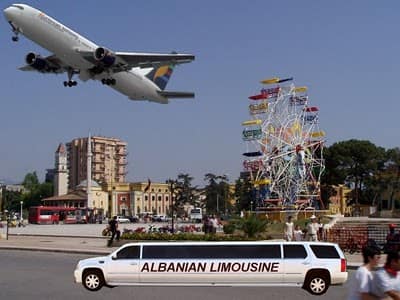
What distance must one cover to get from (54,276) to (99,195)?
491 feet

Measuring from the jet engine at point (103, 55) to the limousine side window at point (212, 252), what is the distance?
27532mm

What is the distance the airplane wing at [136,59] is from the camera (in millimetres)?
42156

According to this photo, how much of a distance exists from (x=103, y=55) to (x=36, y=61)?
310 inches

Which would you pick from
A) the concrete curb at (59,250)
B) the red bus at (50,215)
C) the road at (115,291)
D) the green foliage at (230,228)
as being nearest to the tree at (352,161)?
the red bus at (50,215)

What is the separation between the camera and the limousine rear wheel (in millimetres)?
15266

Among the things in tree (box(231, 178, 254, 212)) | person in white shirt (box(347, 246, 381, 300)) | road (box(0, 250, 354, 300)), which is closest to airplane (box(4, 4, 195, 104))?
road (box(0, 250, 354, 300))

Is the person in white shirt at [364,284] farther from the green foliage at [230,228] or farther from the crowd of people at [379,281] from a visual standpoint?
the green foliage at [230,228]

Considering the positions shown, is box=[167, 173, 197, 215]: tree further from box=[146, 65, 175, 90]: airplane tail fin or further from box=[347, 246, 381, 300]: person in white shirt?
box=[347, 246, 381, 300]: person in white shirt

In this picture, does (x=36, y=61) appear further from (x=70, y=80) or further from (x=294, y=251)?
(x=294, y=251)

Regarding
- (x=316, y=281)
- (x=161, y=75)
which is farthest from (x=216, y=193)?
(x=316, y=281)

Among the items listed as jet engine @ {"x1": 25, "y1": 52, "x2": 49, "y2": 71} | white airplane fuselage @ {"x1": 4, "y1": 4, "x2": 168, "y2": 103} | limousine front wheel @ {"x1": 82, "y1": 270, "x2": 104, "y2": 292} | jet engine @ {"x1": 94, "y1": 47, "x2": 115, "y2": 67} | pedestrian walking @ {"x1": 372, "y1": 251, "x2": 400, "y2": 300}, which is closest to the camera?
pedestrian walking @ {"x1": 372, "y1": 251, "x2": 400, "y2": 300}

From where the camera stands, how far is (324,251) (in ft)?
51.3

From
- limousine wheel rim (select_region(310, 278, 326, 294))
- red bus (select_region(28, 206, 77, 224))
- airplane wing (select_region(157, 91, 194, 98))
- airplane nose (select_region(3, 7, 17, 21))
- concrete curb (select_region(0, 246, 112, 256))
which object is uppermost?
airplane nose (select_region(3, 7, 17, 21))

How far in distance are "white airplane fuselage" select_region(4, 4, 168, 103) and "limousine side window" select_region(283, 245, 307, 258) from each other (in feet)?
93.6
